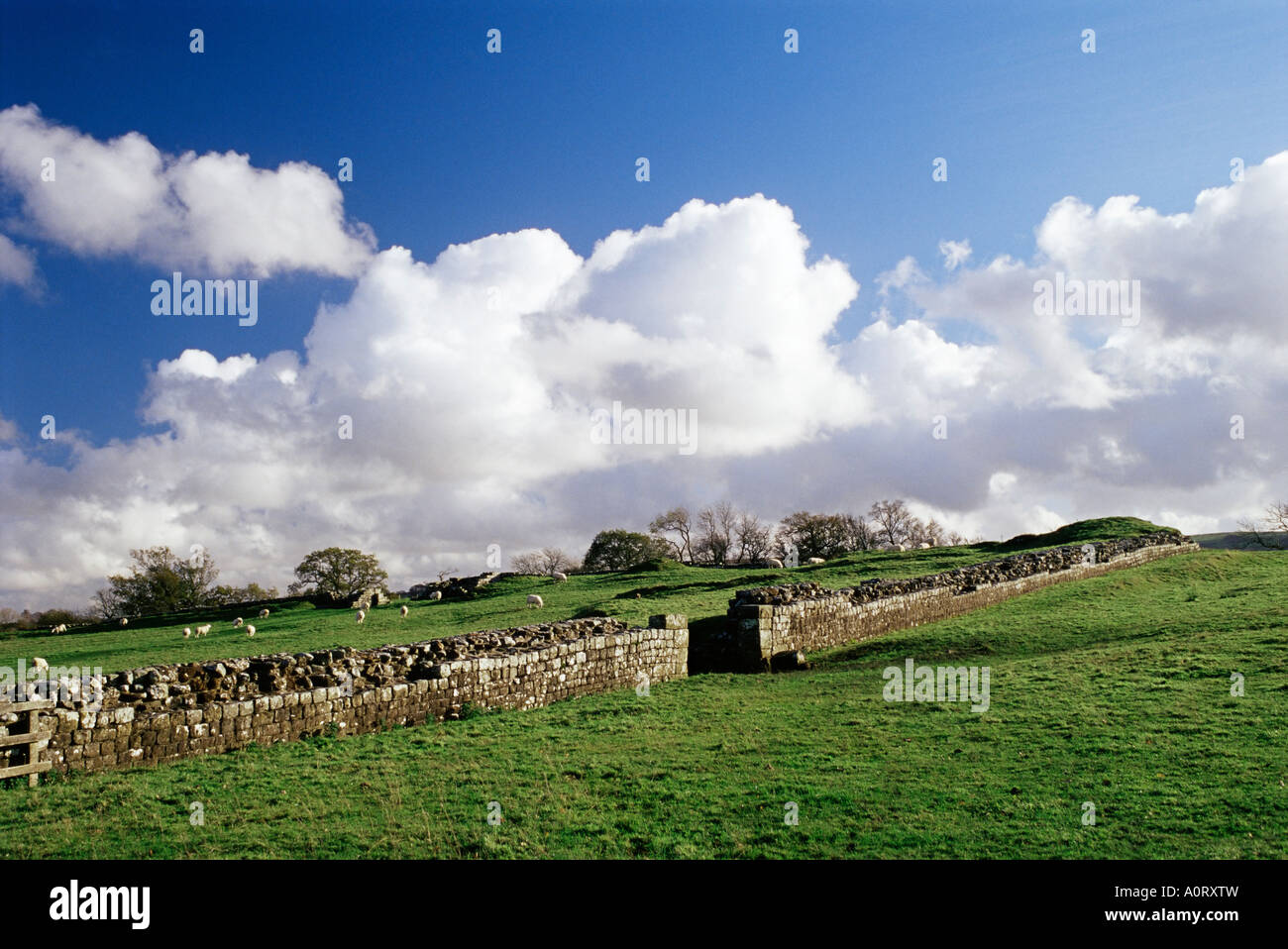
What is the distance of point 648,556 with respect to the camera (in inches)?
2596

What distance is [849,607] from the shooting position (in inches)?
795

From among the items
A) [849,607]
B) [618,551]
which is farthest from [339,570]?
[849,607]

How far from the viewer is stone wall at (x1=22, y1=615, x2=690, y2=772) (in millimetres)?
8797

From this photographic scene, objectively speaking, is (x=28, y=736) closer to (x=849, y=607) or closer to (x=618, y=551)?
(x=849, y=607)

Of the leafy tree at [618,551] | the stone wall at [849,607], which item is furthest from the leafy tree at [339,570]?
the stone wall at [849,607]

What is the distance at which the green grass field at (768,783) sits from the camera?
6.21m

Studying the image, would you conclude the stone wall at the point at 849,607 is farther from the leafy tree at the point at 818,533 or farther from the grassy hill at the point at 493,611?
the leafy tree at the point at 818,533

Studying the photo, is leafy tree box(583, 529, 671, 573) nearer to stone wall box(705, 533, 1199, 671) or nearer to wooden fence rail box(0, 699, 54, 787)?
stone wall box(705, 533, 1199, 671)

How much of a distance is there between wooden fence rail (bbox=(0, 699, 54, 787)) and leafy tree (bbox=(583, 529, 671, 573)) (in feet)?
190

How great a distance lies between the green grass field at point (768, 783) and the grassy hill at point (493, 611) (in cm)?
858

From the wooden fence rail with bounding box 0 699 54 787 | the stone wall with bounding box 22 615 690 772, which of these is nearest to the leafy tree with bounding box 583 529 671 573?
the stone wall with bounding box 22 615 690 772

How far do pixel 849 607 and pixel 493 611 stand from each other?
50.0 feet
